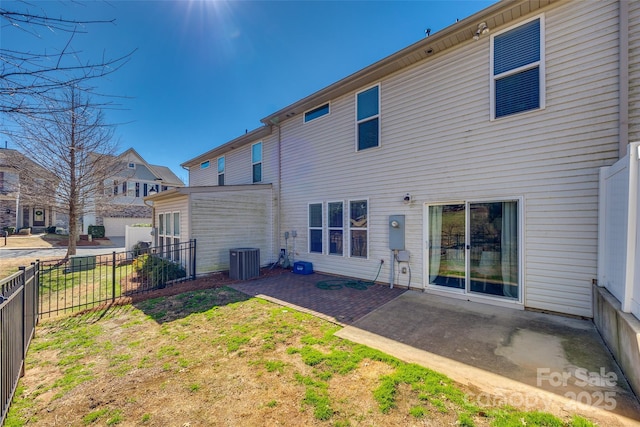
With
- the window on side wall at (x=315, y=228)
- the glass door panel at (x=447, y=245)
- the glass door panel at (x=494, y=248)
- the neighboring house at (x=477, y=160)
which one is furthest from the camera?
the window on side wall at (x=315, y=228)

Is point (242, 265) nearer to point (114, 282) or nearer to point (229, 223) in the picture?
point (229, 223)

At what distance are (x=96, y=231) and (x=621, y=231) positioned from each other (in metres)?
30.4

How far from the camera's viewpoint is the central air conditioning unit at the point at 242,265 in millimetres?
8070

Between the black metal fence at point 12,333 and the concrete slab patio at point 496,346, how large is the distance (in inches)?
149

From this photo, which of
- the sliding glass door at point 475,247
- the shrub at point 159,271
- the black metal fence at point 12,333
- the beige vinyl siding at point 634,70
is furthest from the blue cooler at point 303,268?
the beige vinyl siding at point 634,70

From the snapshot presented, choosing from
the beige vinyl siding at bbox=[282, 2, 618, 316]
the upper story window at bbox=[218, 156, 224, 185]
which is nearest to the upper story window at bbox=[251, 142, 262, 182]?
the upper story window at bbox=[218, 156, 224, 185]

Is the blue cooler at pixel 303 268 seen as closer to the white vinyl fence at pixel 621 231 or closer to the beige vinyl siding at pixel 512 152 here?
the beige vinyl siding at pixel 512 152

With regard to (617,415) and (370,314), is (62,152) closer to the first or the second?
(370,314)

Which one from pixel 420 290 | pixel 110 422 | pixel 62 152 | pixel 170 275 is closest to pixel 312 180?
pixel 420 290

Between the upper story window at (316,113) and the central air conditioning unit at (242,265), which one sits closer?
the central air conditioning unit at (242,265)

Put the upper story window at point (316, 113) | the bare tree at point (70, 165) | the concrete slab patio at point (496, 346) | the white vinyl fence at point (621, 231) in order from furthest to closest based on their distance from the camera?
the bare tree at point (70, 165) < the upper story window at point (316, 113) < the white vinyl fence at point (621, 231) < the concrete slab patio at point (496, 346)

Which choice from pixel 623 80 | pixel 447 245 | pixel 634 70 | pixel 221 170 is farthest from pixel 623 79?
pixel 221 170

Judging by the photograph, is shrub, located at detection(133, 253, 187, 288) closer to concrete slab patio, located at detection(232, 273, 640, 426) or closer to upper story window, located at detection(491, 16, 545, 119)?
concrete slab patio, located at detection(232, 273, 640, 426)
